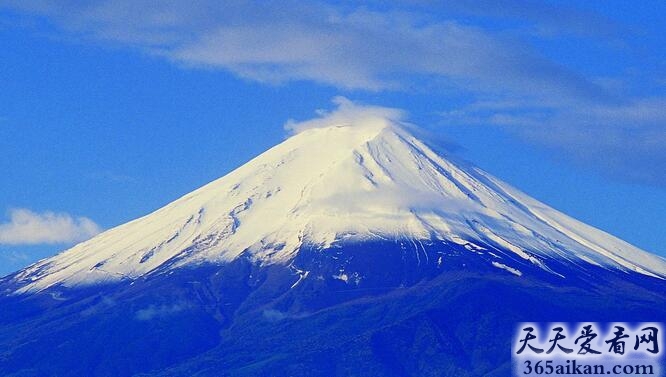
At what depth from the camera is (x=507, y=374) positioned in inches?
7633

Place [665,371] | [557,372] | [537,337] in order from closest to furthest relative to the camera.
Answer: [537,337] < [557,372] < [665,371]

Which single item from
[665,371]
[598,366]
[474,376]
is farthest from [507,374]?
[598,366]

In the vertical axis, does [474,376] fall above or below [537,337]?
above

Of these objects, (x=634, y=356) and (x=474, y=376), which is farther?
(x=474, y=376)

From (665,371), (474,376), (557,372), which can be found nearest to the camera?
(557,372)

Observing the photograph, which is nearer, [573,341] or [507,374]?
[573,341]

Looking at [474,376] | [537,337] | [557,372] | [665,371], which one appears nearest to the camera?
[537,337]

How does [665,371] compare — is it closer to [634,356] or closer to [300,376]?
[300,376]

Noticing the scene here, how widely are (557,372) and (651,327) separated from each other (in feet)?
23.1

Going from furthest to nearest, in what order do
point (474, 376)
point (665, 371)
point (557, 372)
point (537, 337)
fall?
point (474, 376), point (665, 371), point (557, 372), point (537, 337)

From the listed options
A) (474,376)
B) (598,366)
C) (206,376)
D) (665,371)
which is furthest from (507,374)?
(598,366)

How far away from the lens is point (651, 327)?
248 ft

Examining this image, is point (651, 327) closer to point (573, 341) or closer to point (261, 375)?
point (573, 341)

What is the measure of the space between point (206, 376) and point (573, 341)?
128 meters
